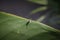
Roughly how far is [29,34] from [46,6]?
13.5 inches

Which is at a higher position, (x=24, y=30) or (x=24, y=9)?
(x=24, y=9)

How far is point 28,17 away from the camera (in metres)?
1.50

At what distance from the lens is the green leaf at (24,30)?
4.43ft

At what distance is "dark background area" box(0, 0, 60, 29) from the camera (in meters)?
1.42

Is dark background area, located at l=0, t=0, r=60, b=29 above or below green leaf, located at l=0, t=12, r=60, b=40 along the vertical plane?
above

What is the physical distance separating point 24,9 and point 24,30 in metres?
0.23

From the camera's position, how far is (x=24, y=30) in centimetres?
144

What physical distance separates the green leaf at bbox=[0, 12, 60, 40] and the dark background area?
0.05m

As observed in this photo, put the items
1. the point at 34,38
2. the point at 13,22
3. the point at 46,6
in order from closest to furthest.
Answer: the point at 34,38, the point at 46,6, the point at 13,22

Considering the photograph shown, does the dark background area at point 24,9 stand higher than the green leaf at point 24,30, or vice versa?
the dark background area at point 24,9

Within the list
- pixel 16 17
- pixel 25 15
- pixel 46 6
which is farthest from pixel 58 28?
pixel 16 17

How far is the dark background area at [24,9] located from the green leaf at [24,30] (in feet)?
0.17

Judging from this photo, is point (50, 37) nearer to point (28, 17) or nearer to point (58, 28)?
point (58, 28)

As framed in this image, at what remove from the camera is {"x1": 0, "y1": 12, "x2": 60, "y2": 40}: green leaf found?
135 cm
